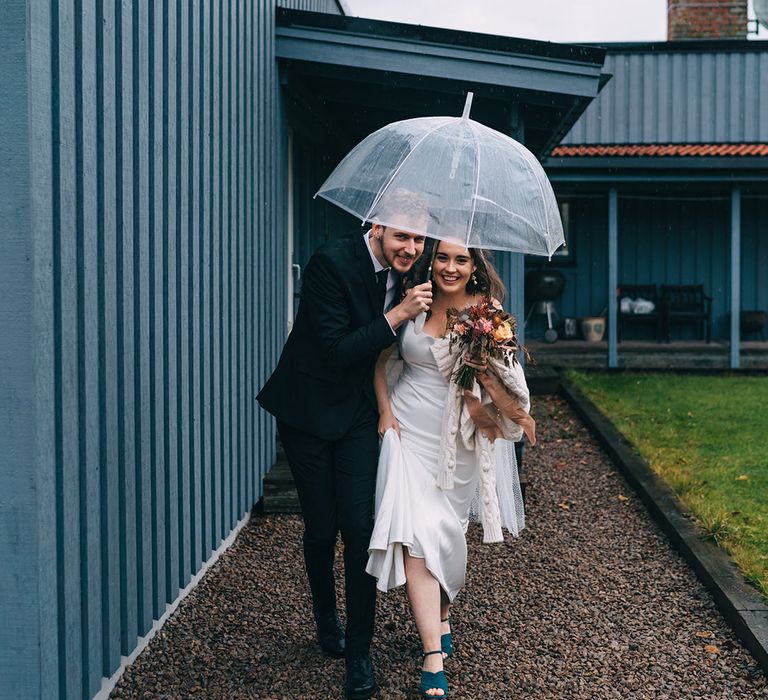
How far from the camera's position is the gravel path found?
164 inches

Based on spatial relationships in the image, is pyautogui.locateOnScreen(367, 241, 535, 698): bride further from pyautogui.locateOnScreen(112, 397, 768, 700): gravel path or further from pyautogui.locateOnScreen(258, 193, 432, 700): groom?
pyautogui.locateOnScreen(112, 397, 768, 700): gravel path

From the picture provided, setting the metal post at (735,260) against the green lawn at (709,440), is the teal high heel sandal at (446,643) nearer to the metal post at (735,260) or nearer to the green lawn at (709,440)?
the green lawn at (709,440)

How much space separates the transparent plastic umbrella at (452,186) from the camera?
3.89 metres

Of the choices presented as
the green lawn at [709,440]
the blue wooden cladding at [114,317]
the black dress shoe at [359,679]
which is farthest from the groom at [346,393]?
the green lawn at [709,440]

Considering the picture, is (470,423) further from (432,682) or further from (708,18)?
(708,18)

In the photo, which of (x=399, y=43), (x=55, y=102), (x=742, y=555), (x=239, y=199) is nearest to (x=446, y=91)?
(x=399, y=43)

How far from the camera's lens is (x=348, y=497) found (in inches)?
158

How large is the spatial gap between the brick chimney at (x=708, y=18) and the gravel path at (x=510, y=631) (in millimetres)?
13577

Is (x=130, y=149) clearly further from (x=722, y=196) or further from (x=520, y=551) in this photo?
(x=722, y=196)

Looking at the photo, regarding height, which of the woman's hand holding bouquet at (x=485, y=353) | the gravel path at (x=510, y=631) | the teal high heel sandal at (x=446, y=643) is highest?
the woman's hand holding bouquet at (x=485, y=353)

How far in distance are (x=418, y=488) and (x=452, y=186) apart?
1.24 metres

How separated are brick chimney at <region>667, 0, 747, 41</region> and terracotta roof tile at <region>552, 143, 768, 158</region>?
3.83 metres

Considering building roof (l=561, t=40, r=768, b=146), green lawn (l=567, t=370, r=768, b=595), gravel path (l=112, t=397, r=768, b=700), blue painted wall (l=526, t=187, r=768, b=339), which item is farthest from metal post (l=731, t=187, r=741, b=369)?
gravel path (l=112, t=397, r=768, b=700)

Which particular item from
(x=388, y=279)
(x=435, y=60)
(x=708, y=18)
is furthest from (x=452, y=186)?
(x=708, y=18)
